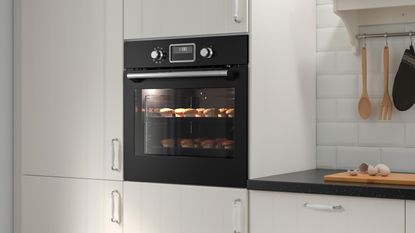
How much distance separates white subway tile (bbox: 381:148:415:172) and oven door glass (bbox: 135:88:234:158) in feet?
2.64

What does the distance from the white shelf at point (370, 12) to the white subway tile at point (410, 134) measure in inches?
16.5

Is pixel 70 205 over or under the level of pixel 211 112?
under

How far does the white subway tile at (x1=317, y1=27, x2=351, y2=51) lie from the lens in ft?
10.5

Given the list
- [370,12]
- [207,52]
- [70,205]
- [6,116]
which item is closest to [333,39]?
[370,12]

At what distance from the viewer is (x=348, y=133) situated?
10.5 feet

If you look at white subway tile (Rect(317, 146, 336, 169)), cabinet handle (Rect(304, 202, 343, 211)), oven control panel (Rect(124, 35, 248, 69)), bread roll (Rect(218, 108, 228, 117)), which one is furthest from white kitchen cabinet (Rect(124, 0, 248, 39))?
white subway tile (Rect(317, 146, 336, 169))

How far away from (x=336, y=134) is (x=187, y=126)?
79 cm

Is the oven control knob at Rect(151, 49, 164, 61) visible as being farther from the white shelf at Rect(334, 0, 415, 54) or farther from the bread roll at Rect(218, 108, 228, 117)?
the white shelf at Rect(334, 0, 415, 54)

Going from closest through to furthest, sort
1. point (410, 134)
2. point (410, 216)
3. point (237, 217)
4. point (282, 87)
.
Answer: point (410, 216), point (237, 217), point (282, 87), point (410, 134)

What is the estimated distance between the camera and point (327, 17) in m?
3.26

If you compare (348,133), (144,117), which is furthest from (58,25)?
(348,133)

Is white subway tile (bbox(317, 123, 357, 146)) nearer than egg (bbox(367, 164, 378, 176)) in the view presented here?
No

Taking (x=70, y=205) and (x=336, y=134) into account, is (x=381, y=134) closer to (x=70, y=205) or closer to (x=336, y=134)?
(x=336, y=134)

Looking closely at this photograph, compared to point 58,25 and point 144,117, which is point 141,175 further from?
point 58,25
